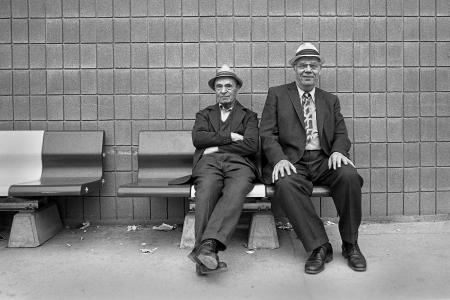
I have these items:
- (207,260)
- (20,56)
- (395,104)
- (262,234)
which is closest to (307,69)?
(395,104)

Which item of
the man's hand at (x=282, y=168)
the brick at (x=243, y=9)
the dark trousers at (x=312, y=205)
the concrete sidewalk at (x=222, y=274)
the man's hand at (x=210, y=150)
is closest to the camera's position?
the concrete sidewalk at (x=222, y=274)

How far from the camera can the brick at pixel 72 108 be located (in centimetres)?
414

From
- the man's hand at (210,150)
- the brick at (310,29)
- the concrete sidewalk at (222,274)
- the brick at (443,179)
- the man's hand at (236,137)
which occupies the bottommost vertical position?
the concrete sidewalk at (222,274)

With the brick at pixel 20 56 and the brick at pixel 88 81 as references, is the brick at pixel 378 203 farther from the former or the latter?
the brick at pixel 20 56

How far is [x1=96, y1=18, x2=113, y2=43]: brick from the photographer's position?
4094 millimetres

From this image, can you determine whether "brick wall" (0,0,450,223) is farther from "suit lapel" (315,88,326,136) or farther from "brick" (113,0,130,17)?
"suit lapel" (315,88,326,136)

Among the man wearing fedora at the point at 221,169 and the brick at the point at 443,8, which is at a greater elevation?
the brick at the point at 443,8

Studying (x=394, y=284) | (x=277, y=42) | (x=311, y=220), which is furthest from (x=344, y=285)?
(x=277, y=42)

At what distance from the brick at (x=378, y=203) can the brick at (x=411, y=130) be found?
0.63 m

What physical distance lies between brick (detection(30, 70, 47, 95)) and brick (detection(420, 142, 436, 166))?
12.7 feet

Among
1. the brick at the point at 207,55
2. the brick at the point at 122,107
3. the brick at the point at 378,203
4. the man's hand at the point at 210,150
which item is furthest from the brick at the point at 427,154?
the brick at the point at 122,107

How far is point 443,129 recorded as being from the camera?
4184mm

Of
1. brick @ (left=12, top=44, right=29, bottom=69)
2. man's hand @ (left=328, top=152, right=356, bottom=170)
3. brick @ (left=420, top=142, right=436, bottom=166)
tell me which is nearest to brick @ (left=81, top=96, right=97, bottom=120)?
brick @ (left=12, top=44, right=29, bottom=69)

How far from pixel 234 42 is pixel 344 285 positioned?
99.1 inches
